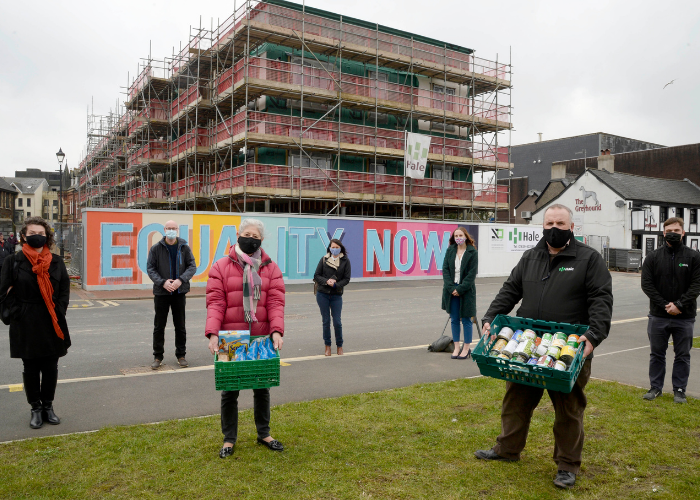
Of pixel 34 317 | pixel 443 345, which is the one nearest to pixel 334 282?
pixel 443 345

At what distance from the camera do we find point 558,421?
13.4 feet

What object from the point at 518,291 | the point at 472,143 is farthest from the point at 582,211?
the point at 518,291

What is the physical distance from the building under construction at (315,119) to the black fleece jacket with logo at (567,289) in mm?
22208

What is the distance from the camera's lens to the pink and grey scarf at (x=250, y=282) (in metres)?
4.53

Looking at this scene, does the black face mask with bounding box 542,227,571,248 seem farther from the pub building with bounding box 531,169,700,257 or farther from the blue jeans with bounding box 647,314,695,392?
the pub building with bounding box 531,169,700,257

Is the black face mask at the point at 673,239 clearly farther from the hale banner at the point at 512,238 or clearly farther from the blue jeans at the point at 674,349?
the hale banner at the point at 512,238

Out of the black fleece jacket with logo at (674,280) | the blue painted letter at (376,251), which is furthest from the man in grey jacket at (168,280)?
the blue painted letter at (376,251)

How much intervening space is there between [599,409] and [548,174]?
59.3m

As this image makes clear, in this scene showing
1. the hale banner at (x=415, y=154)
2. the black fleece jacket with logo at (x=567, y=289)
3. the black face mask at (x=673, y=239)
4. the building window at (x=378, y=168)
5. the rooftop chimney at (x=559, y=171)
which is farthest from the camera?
the rooftop chimney at (x=559, y=171)

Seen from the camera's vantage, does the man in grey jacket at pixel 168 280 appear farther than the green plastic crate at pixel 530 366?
Yes

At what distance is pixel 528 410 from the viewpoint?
168 inches

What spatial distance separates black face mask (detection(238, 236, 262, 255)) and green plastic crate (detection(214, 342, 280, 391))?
896 mm

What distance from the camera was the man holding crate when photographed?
3.96 metres

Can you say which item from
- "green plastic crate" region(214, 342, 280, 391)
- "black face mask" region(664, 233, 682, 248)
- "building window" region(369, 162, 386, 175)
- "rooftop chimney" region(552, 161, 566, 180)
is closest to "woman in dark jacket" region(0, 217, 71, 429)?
"green plastic crate" region(214, 342, 280, 391)
